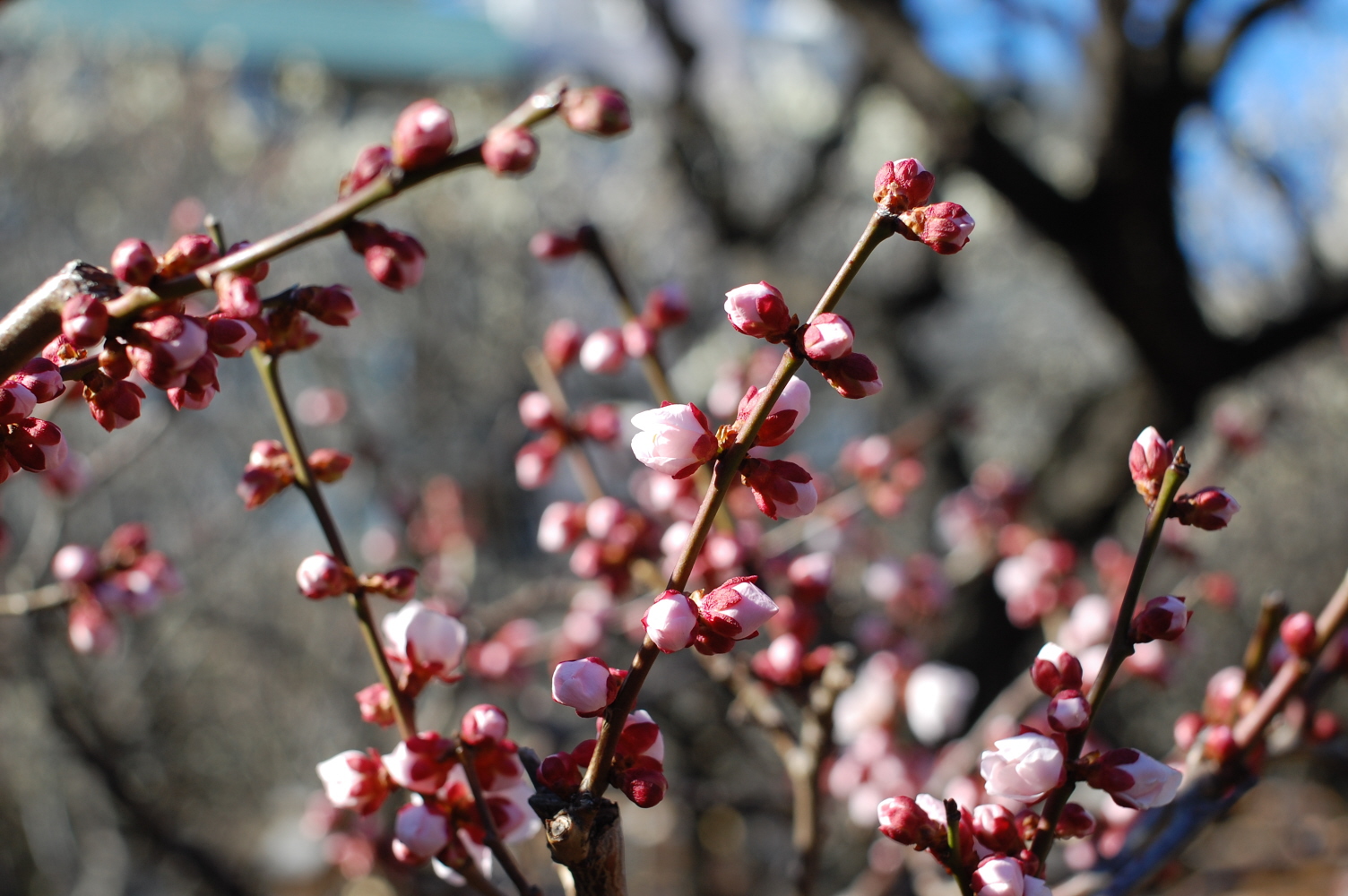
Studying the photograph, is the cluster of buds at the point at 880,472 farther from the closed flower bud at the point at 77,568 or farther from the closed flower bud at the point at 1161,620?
the closed flower bud at the point at 77,568

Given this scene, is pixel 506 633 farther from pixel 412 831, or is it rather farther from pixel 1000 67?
pixel 1000 67

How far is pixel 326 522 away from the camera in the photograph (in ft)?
2.38

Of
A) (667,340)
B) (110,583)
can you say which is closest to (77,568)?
(110,583)

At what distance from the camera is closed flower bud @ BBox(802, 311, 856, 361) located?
0.53 m

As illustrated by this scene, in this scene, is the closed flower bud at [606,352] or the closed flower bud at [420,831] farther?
the closed flower bud at [606,352]

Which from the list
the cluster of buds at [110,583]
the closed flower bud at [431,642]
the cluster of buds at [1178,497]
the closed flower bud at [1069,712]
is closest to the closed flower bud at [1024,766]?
the closed flower bud at [1069,712]

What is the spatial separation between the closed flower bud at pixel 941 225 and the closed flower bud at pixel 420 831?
52 cm

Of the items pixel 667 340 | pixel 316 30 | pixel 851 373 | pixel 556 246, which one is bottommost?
pixel 667 340

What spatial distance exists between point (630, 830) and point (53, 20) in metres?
6.12

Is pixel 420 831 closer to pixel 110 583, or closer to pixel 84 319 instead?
pixel 84 319

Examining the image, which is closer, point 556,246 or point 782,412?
point 782,412

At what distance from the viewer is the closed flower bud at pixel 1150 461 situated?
2.15 ft

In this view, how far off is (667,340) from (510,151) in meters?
4.86

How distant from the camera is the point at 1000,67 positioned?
4.25m
